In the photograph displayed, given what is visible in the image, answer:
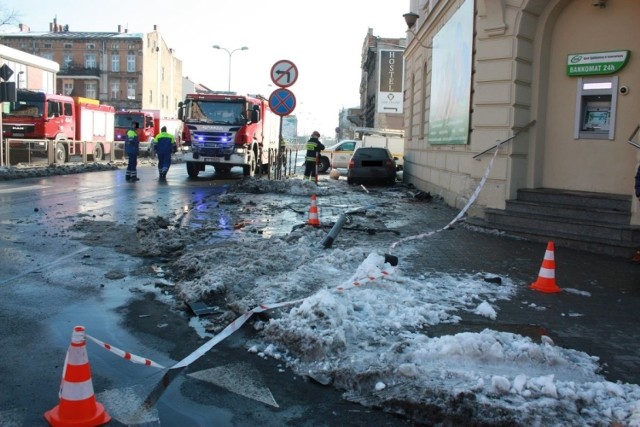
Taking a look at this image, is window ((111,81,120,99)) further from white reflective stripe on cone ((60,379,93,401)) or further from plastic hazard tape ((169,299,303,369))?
white reflective stripe on cone ((60,379,93,401))

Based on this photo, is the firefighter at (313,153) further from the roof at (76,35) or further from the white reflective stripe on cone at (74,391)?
the roof at (76,35)

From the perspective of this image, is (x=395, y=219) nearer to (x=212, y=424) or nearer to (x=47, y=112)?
(x=212, y=424)

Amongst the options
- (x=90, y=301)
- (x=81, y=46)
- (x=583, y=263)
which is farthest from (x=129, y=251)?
(x=81, y=46)

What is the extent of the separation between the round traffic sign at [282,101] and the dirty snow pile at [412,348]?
361 inches

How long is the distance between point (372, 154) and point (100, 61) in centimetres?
6415

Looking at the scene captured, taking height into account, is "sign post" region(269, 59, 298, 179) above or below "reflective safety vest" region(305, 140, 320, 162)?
above

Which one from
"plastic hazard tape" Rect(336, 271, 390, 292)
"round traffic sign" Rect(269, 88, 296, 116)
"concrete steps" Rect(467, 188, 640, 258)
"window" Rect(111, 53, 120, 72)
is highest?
"window" Rect(111, 53, 120, 72)

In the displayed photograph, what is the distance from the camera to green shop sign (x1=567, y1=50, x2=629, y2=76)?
9.57 metres

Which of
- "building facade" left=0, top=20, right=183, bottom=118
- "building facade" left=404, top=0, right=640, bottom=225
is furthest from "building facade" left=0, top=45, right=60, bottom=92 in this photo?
"building facade" left=0, top=20, right=183, bottom=118

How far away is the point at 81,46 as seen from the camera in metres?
76.6

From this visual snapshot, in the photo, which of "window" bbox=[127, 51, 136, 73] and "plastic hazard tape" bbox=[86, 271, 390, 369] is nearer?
"plastic hazard tape" bbox=[86, 271, 390, 369]

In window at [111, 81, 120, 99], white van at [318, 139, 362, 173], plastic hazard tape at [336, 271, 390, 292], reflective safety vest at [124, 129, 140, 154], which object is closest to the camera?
plastic hazard tape at [336, 271, 390, 292]

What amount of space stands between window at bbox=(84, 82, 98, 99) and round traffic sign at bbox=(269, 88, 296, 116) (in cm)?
6856

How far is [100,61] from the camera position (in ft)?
250
